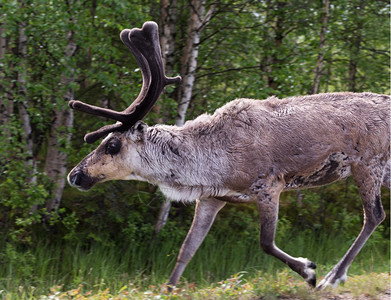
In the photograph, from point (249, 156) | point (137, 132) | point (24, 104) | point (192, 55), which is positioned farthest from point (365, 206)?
point (24, 104)

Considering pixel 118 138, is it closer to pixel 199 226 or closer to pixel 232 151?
pixel 232 151

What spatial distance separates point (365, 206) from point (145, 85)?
282 cm

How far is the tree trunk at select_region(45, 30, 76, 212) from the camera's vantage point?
782 centimetres

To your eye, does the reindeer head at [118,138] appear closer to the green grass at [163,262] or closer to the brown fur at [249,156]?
the brown fur at [249,156]

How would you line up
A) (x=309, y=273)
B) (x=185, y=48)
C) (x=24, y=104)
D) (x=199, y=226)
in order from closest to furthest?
(x=309, y=273)
(x=199, y=226)
(x=24, y=104)
(x=185, y=48)

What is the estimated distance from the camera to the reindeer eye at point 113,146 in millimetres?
5531

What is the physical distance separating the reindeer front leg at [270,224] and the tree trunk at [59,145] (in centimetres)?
330

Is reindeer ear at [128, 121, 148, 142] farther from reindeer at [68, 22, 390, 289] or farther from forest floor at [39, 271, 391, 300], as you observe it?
forest floor at [39, 271, 391, 300]

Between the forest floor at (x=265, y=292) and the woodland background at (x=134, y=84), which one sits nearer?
the forest floor at (x=265, y=292)

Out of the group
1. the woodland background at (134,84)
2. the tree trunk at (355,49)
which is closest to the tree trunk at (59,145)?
the woodland background at (134,84)

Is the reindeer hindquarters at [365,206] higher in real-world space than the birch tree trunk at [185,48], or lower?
lower

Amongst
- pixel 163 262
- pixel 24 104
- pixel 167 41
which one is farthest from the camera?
pixel 167 41

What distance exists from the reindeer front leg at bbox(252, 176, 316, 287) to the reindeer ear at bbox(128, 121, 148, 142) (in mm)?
Answer: 1216

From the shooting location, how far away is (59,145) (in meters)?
7.83
